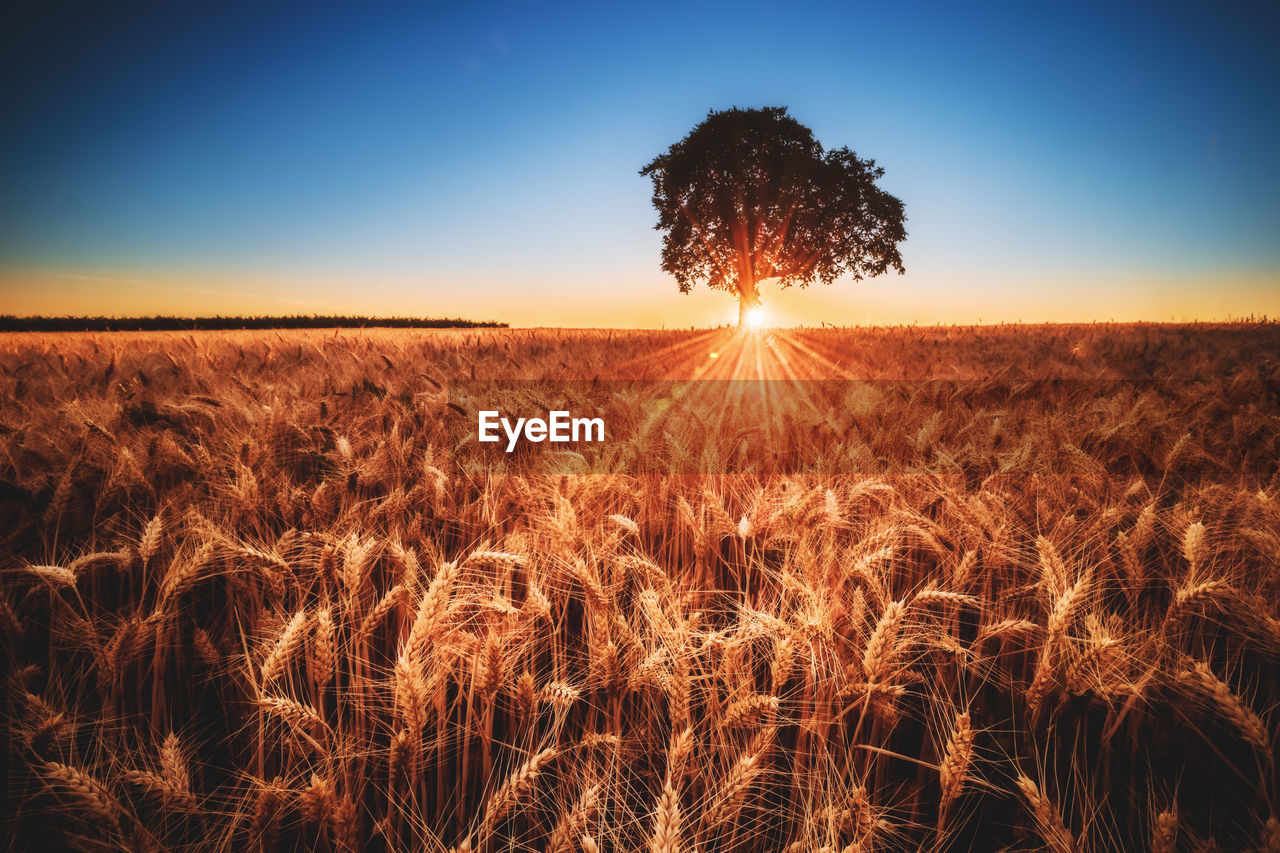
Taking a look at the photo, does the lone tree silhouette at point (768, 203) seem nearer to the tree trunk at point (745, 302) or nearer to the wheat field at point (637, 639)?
the tree trunk at point (745, 302)

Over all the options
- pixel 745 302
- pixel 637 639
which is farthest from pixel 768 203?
pixel 637 639

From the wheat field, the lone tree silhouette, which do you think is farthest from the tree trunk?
the wheat field

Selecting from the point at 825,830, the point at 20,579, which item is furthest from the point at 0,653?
the point at 825,830

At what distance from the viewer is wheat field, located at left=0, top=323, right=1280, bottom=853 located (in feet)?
3.06

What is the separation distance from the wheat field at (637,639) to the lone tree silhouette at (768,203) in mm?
19107

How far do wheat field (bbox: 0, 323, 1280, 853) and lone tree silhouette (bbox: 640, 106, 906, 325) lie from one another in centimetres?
1911

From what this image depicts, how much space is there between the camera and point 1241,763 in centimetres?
110

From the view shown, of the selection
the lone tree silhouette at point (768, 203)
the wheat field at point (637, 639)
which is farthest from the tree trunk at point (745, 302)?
the wheat field at point (637, 639)

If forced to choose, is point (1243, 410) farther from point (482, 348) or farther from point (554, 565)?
point (482, 348)

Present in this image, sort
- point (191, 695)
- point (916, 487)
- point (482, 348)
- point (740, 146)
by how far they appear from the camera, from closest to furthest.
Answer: point (191, 695) → point (916, 487) → point (482, 348) → point (740, 146)

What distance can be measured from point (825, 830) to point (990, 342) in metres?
11.4

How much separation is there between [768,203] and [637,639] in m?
21.4

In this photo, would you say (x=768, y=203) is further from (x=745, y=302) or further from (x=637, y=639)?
(x=637, y=639)

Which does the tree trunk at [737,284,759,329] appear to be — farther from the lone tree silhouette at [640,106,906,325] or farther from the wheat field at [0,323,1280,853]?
the wheat field at [0,323,1280,853]
